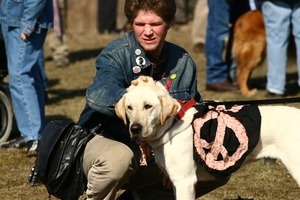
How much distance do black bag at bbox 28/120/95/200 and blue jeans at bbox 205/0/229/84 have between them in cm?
581

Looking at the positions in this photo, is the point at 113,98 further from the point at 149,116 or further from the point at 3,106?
the point at 3,106

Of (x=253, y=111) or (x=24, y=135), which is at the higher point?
(x=253, y=111)

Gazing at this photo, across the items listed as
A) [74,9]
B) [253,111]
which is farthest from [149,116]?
[74,9]

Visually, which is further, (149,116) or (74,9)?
(74,9)

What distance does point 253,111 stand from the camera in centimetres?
473

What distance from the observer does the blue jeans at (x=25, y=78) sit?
736 centimetres

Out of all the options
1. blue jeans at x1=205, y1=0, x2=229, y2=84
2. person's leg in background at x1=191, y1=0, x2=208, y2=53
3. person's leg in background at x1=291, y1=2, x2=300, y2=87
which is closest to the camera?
person's leg in background at x1=291, y1=2, x2=300, y2=87


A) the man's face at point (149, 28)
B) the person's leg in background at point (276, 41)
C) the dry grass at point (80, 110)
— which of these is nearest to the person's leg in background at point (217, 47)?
the dry grass at point (80, 110)

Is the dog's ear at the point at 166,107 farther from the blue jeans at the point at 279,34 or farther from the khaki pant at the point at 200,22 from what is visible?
the khaki pant at the point at 200,22

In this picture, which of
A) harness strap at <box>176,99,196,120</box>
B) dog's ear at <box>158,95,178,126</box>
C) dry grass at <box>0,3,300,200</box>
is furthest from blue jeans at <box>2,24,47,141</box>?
dog's ear at <box>158,95,178,126</box>

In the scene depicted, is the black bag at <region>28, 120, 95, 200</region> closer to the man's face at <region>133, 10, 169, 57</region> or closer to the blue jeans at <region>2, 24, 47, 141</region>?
the man's face at <region>133, 10, 169, 57</region>

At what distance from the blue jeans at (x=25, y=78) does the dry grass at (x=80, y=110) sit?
292 millimetres

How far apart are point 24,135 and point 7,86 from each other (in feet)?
2.39

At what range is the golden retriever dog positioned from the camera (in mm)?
10234
